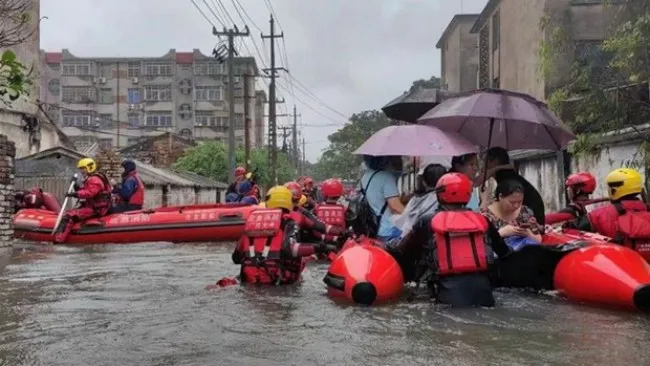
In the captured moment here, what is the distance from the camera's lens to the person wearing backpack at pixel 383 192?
7.12 metres

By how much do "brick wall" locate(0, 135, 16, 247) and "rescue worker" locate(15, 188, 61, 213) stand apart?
3.21 m

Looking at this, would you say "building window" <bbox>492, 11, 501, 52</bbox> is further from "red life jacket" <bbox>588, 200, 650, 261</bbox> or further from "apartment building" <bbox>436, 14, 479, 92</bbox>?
"red life jacket" <bbox>588, 200, 650, 261</bbox>

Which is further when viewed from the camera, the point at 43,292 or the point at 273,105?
the point at 273,105

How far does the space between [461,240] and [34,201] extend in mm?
12001

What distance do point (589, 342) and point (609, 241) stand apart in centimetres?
187

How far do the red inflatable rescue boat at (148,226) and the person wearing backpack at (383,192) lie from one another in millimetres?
6880

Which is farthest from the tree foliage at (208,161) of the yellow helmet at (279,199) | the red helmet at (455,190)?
the red helmet at (455,190)

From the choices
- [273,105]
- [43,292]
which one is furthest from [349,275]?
[273,105]

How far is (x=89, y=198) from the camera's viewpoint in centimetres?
1408

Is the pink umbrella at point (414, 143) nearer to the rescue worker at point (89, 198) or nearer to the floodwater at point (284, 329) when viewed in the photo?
the floodwater at point (284, 329)

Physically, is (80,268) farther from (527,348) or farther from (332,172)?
(332,172)

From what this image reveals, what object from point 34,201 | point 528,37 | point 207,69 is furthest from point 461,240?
point 207,69

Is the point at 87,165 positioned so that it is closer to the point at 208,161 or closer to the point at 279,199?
the point at 279,199

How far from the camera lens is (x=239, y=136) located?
69.9 meters
